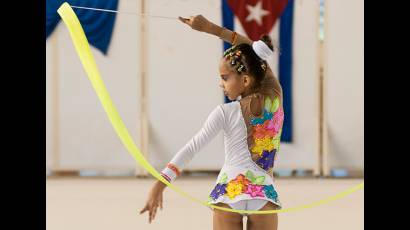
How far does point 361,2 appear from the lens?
258 inches

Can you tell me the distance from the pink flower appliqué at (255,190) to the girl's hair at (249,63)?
0.39 m

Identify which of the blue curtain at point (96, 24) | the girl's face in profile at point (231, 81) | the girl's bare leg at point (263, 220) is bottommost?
the girl's bare leg at point (263, 220)

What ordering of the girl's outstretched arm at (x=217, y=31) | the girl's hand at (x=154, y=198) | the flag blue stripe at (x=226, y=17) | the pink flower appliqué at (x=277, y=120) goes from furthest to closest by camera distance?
the flag blue stripe at (x=226, y=17)
the girl's outstretched arm at (x=217, y=31)
the pink flower appliqué at (x=277, y=120)
the girl's hand at (x=154, y=198)

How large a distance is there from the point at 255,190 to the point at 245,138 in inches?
8.3

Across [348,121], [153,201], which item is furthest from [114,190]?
[153,201]

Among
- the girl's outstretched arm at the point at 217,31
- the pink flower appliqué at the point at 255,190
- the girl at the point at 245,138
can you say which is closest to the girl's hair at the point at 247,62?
the girl at the point at 245,138

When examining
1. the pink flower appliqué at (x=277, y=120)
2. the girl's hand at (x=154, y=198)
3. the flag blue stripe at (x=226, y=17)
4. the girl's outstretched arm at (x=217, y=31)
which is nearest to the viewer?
the girl's hand at (x=154, y=198)

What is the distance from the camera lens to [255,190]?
88.0 inches

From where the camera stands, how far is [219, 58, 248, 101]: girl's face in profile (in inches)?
89.6

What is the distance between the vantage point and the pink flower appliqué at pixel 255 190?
87.6 inches

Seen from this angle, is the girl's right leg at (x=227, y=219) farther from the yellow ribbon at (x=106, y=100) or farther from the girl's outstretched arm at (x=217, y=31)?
the girl's outstretched arm at (x=217, y=31)

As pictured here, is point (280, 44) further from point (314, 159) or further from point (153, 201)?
point (153, 201)

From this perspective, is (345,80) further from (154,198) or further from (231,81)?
(154,198)

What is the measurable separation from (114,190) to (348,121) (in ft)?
9.37
